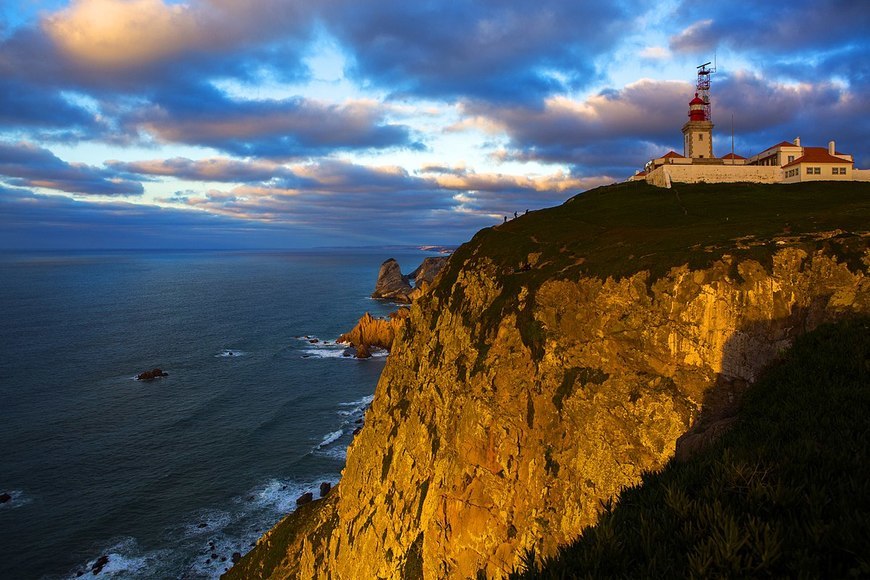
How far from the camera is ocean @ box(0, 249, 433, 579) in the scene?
45.6 meters

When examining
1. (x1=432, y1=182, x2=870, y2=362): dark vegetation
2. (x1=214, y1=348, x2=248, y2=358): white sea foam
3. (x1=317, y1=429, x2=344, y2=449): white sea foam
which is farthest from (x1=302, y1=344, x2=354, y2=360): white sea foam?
(x1=432, y1=182, x2=870, y2=362): dark vegetation

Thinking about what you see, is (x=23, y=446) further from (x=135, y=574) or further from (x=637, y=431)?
(x=637, y=431)

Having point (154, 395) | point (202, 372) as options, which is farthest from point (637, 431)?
point (202, 372)

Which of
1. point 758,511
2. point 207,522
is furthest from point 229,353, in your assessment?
point 758,511

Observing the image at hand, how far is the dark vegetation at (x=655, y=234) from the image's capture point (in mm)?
28734

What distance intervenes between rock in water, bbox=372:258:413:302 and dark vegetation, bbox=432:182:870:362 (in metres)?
129

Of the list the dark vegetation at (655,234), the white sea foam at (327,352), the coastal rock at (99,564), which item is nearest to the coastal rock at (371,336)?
the white sea foam at (327,352)

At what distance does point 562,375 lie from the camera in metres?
30.4

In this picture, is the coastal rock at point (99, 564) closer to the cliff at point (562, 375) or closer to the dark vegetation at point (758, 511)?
the cliff at point (562, 375)

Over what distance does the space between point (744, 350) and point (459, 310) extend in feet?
70.0

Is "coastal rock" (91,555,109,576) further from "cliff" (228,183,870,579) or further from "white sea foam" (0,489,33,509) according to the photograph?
"white sea foam" (0,489,33,509)

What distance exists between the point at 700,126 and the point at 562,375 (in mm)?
56176

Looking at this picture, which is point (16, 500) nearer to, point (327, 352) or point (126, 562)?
point (126, 562)

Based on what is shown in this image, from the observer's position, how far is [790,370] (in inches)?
690
